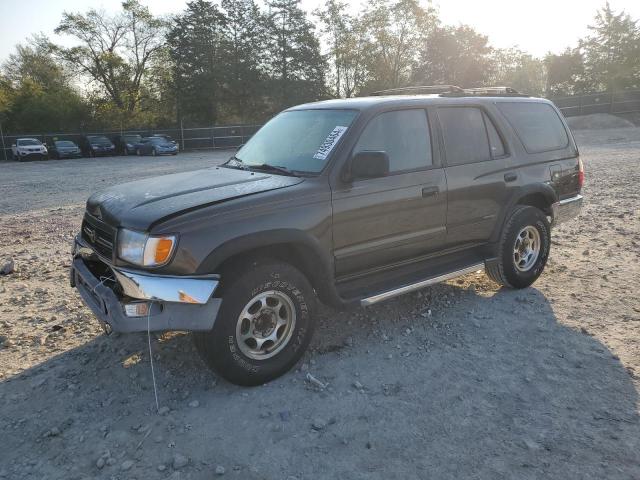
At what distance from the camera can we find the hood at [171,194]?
3.18 m

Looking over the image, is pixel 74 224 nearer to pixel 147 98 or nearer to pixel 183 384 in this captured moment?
pixel 183 384

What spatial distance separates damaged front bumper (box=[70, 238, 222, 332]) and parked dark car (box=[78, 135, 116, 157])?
32.7 m

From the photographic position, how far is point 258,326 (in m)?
3.43

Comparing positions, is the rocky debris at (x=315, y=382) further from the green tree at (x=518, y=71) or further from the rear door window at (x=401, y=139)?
the green tree at (x=518, y=71)

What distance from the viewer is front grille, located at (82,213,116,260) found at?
3.35 m

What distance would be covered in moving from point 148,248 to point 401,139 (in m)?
2.21

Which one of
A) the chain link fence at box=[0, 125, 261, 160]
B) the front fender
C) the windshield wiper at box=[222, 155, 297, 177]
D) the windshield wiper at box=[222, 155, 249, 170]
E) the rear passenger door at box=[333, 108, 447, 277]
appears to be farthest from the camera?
the chain link fence at box=[0, 125, 261, 160]

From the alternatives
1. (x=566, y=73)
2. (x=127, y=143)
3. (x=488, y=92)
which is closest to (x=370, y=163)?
(x=488, y=92)

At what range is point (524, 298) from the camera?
15.8ft

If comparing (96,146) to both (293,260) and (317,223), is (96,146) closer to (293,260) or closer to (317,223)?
(293,260)

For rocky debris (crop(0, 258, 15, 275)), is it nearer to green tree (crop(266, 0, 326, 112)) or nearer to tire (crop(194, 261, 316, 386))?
tire (crop(194, 261, 316, 386))

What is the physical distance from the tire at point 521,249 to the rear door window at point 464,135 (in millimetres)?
734

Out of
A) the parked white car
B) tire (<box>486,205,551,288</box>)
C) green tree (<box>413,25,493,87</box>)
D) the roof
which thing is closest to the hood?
the roof

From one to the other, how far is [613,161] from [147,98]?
45.6 m
